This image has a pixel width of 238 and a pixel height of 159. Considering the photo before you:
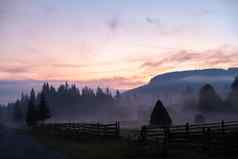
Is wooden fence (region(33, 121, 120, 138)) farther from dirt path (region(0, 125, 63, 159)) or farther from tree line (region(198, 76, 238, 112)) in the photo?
tree line (region(198, 76, 238, 112))

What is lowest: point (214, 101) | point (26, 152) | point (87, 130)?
point (26, 152)

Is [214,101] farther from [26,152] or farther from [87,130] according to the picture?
[26,152]

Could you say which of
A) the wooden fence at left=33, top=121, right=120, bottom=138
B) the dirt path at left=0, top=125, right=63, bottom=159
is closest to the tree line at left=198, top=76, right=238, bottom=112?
the wooden fence at left=33, top=121, right=120, bottom=138

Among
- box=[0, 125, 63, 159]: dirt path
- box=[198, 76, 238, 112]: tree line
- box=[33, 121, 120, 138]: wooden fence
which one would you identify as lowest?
box=[0, 125, 63, 159]: dirt path

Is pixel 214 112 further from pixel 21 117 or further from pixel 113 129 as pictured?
pixel 21 117

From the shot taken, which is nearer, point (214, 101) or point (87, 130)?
point (87, 130)

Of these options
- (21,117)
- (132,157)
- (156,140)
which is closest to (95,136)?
(156,140)

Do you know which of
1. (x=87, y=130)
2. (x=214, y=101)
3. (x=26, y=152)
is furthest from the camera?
(x=214, y=101)

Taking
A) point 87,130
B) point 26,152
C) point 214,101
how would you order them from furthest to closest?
point 214,101 < point 87,130 < point 26,152

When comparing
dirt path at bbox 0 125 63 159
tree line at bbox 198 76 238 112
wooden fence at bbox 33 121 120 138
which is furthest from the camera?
tree line at bbox 198 76 238 112

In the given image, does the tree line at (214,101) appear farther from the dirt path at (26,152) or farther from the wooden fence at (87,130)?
the dirt path at (26,152)

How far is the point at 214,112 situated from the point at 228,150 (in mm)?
65386

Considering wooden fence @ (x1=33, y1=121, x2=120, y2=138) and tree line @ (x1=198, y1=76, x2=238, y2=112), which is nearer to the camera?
wooden fence @ (x1=33, y1=121, x2=120, y2=138)

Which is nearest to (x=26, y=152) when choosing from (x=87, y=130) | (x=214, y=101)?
(x=87, y=130)
